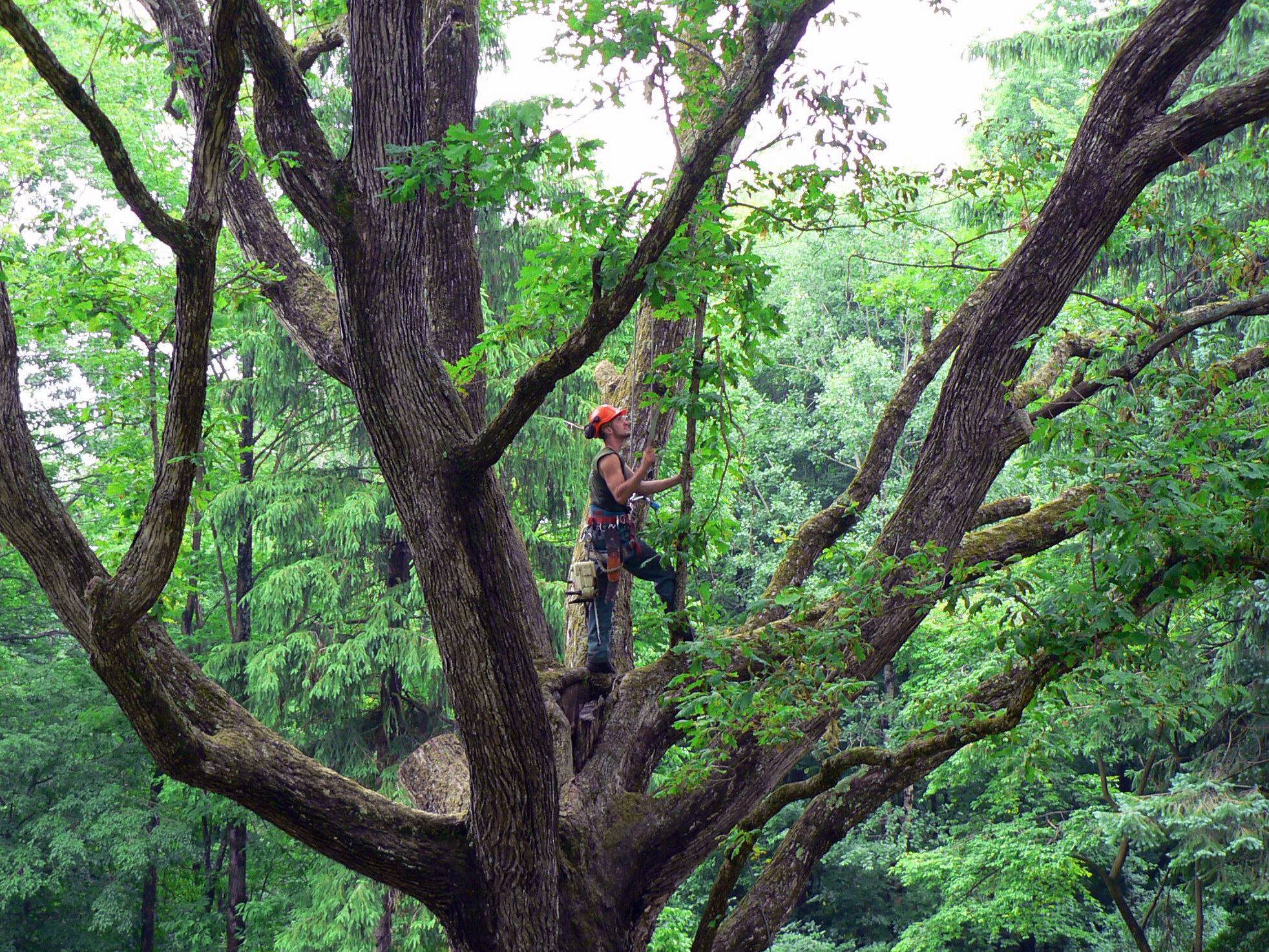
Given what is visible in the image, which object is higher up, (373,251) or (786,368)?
(786,368)

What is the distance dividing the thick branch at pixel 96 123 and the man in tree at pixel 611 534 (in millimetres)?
2238

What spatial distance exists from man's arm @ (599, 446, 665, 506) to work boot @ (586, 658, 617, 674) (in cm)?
89

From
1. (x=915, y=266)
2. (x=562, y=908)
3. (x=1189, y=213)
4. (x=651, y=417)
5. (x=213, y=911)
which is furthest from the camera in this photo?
(x=213, y=911)

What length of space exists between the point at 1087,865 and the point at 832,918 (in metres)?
5.91

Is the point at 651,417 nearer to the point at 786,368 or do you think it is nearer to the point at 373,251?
the point at 373,251

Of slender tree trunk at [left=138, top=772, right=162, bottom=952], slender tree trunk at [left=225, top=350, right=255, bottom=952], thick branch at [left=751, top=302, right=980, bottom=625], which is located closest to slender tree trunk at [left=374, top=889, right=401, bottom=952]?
slender tree trunk at [left=225, top=350, right=255, bottom=952]

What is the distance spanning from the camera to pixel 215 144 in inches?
121

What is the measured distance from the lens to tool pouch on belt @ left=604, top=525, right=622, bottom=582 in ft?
17.4

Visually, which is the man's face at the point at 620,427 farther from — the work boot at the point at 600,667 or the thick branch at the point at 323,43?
the thick branch at the point at 323,43

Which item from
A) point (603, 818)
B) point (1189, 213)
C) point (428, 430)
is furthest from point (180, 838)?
point (1189, 213)

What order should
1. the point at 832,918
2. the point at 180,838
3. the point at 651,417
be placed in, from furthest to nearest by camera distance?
the point at 832,918, the point at 180,838, the point at 651,417

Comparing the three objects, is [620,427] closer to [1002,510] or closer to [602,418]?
[602,418]

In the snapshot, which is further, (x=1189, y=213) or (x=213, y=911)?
(x=213, y=911)

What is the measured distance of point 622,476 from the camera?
496cm
